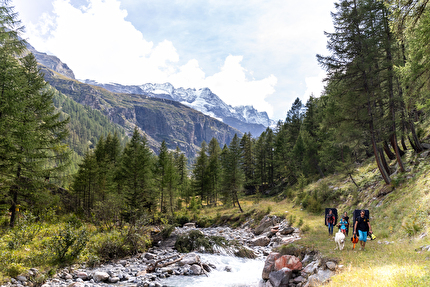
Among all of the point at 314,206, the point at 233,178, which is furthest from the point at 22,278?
the point at 233,178

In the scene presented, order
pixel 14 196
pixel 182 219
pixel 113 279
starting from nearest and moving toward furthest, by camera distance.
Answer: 1. pixel 113 279
2. pixel 14 196
3. pixel 182 219

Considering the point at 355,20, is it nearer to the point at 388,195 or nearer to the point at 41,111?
the point at 388,195

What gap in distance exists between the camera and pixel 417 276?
5727mm

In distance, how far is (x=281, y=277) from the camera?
9766 millimetres

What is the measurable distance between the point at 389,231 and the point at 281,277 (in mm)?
7280

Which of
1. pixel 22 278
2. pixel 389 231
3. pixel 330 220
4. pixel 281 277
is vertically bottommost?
pixel 281 277

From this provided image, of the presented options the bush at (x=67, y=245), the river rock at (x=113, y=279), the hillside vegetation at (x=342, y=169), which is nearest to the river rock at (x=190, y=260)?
the river rock at (x=113, y=279)

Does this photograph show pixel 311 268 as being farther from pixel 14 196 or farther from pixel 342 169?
pixel 14 196

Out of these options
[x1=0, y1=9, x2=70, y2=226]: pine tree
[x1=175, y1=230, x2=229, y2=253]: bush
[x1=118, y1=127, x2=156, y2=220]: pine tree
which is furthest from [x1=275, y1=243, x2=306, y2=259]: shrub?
[x1=118, y1=127, x2=156, y2=220]: pine tree

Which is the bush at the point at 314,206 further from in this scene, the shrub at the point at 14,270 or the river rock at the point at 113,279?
the shrub at the point at 14,270

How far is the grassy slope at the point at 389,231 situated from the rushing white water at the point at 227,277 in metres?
3.60

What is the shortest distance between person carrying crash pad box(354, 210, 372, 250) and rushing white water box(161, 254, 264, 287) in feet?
18.4

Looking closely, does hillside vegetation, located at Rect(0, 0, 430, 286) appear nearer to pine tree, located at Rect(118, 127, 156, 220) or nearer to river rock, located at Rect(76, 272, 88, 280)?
pine tree, located at Rect(118, 127, 156, 220)

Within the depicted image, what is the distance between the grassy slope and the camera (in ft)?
21.2
